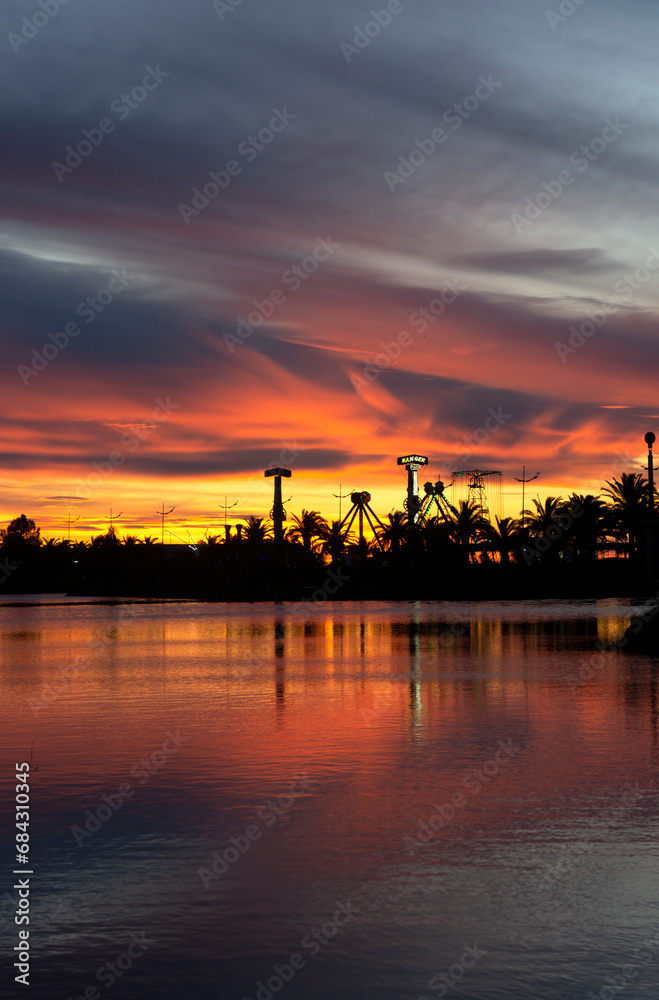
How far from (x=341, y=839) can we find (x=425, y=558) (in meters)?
96.4

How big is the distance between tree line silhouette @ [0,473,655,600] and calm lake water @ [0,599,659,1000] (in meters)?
65.4

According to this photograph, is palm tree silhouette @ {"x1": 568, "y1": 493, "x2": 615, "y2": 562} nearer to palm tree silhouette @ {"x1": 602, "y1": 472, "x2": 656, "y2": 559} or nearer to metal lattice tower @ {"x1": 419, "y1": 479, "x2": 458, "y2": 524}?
palm tree silhouette @ {"x1": 602, "y1": 472, "x2": 656, "y2": 559}

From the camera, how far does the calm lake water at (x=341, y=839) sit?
678 cm

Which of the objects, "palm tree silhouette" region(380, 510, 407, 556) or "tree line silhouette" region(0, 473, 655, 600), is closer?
"tree line silhouette" region(0, 473, 655, 600)

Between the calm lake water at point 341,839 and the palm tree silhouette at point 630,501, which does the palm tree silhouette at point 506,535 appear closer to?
the palm tree silhouette at point 630,501

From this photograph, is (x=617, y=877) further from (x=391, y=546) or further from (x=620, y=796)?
(x=391, y=546)

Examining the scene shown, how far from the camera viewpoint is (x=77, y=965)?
6.84m

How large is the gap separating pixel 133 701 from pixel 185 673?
5.75 metres

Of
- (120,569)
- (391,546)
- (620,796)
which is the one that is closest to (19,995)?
(620,796)

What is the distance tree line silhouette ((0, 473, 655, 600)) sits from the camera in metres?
92.2

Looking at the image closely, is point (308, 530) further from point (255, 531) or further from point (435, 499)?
point (435, 499)

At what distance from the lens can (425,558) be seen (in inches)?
4163

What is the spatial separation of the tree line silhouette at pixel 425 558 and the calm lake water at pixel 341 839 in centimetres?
6535

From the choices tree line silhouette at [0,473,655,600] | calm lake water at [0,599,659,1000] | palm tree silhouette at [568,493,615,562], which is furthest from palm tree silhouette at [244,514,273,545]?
calm lake water at [0,599,659,1000]
